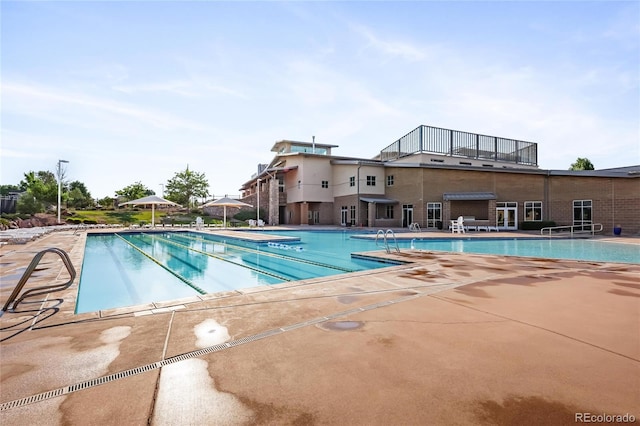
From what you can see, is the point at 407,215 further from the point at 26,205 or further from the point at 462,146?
the point at 26,205

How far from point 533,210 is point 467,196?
5283 millimetres

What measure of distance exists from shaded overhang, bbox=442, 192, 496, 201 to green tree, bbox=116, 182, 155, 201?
4767cm

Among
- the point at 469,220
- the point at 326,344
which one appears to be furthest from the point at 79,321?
the point at 469,220

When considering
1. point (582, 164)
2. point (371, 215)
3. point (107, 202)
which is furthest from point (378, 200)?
point (582, 164)

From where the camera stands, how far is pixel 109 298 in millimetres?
6887

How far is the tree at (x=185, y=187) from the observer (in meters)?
47.3

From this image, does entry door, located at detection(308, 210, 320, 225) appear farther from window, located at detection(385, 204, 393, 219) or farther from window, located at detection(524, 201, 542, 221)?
window, located at detection(524, 201, 542, 221)

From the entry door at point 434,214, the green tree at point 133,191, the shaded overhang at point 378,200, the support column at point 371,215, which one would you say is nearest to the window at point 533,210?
the entry door at point 434,214

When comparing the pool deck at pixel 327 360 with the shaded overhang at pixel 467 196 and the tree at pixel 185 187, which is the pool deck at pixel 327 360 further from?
the tree at pixel 185 187

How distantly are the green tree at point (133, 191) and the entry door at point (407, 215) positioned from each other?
144 ft

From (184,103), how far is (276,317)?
14751mm

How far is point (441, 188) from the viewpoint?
84.5 ft

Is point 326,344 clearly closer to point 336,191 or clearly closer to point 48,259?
point 48,259

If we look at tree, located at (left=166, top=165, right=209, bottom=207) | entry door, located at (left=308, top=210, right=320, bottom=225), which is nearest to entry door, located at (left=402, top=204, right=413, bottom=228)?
entry door, located at (left=308, top=210, right=320, bottom=225)
